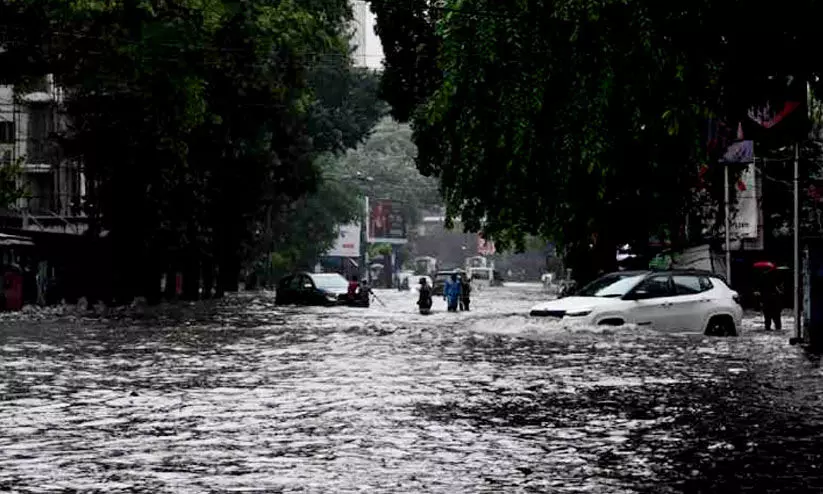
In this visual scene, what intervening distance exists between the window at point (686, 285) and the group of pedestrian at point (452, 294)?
18.3 metres

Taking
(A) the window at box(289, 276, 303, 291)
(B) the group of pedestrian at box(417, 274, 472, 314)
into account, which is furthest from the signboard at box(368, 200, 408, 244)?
(B) the group of pedestrian at box(417, 274, 472, 314)

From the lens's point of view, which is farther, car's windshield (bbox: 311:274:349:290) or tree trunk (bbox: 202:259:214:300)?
tree trunk (bbox: 202:259:214:300)

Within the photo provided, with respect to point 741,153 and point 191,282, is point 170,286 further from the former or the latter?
point 741,153

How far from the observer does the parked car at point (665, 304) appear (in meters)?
26.6

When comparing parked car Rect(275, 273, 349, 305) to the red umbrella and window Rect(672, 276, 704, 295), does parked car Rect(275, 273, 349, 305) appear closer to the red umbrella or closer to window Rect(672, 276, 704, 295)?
the red umbrella

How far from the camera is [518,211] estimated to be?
24.0 metres

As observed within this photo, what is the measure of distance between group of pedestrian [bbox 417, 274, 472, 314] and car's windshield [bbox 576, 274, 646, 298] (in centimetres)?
1684

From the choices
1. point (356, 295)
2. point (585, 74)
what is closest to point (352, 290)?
point (356, 295)

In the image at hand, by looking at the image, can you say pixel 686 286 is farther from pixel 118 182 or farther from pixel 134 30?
pixel 118 182

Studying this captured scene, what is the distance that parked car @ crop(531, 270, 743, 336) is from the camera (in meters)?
26.6

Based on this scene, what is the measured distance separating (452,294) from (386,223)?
360 ft

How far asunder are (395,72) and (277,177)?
46.4 feet

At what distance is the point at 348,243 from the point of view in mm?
138750

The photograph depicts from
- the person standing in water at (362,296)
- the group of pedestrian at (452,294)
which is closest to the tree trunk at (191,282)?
the person standing in water at (362,296)
